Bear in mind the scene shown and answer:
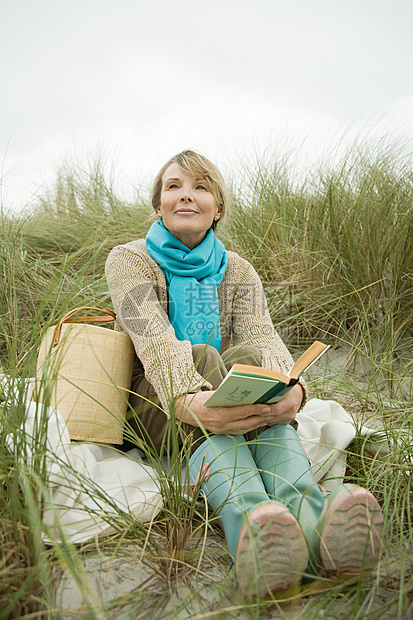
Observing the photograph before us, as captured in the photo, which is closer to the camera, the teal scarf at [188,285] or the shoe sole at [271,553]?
the shoe sole at [271,553]

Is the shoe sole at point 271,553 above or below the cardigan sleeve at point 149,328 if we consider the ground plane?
below

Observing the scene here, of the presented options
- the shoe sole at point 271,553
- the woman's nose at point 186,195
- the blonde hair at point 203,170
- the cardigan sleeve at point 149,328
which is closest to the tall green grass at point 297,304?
the shoe sole at point 271,553

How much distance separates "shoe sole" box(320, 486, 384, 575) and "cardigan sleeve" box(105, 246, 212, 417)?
600 millimetres

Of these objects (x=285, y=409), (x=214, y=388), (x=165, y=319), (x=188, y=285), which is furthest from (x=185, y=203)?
(x=285, y=409)

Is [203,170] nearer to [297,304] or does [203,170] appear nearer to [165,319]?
[165,319]

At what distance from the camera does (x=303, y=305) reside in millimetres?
3475

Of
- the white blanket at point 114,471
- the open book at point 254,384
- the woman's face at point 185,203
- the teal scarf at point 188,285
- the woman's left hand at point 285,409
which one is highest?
the woman's face at point 185,203

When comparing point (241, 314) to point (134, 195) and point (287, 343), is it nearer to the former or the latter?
point (287, 343)

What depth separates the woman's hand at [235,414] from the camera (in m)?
1.57

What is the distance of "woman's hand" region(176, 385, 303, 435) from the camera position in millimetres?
1573

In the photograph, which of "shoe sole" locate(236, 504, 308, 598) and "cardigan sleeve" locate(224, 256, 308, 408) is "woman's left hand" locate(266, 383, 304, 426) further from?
"shoe sole" locate(236, 504, 308, 598)

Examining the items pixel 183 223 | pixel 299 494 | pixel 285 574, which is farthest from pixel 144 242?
pixel 285 574

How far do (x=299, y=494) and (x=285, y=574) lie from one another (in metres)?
0.26

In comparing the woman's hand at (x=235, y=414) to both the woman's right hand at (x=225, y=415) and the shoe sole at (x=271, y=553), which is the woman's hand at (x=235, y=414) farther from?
the shoe sole at (x=271, y=553)
